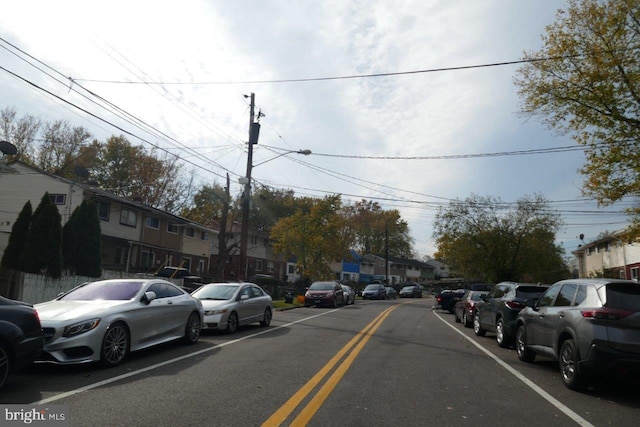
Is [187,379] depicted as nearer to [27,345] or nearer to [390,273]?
[27,345]

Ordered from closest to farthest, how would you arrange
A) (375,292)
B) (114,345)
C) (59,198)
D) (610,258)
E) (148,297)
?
(114,345), (148,297), (59,198), (610,258), (375,292)

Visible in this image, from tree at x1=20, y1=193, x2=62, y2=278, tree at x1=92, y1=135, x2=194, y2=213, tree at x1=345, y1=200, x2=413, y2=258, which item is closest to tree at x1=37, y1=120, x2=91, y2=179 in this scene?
tree at x1=92, y1=135, x2=194, y2=213

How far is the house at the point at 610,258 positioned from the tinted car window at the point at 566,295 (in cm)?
2232

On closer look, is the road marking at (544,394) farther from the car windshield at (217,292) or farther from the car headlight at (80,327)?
the car windshield at (217,292)

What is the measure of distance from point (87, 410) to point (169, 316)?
14.3 ft

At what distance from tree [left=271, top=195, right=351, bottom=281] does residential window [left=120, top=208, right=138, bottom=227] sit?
13.6m

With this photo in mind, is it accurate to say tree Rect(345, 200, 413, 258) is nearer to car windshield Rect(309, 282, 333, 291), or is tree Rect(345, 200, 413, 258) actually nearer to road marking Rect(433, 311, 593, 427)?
car windshield Rect(309, 282, 333, 291)

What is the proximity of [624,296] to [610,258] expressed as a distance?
35.7m

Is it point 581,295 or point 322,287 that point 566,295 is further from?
point 322,287

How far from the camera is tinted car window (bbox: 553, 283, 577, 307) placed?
26.1ft

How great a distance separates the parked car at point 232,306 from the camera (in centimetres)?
1233

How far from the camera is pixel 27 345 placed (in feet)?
20.0

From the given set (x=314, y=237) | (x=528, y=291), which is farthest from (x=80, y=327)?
(x=314, y=237)

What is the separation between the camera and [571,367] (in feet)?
23.4
